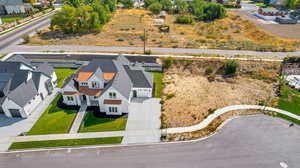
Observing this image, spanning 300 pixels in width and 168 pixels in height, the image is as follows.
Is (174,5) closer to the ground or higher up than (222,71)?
higher up

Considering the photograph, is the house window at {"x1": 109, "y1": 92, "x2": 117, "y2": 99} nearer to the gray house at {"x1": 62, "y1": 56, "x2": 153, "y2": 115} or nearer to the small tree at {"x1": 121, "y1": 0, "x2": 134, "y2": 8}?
the gray house at {"x1": 62, "y1": 56, "x2": 153, "y2": 115}

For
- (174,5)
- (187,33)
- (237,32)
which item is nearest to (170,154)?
(187,33)

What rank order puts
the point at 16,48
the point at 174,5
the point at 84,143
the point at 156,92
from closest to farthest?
the point at 84,143 < the point at 156,92 < the point at 16,48 < the point at 174,5

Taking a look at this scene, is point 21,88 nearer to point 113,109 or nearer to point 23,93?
point 23,93

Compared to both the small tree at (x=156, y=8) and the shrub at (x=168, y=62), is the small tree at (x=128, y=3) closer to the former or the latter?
the small tree at (x=156, y=8)

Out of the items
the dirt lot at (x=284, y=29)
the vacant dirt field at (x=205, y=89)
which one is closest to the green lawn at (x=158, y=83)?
the vacant dirt field at (x=205, y=89)

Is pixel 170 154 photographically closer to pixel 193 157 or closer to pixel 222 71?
pixel 193 157
